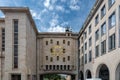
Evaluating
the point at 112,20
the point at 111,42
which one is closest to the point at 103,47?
the point at 111,42

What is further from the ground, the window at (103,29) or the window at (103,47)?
the window at (103,29)

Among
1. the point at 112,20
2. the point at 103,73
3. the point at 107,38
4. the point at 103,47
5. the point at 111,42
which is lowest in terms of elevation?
the point at 103,73

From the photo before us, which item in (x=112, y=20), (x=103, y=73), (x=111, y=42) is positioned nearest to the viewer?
(x=112, y=20)

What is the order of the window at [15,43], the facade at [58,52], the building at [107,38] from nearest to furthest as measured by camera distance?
the building at [107,38], the window at [15,43], the facade at [58,52]

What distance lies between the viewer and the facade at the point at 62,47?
30381mm

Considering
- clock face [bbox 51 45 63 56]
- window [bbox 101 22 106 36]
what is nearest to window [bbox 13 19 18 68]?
window [bbox 101 22 106 36]

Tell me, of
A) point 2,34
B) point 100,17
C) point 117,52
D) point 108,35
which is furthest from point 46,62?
point 117,52

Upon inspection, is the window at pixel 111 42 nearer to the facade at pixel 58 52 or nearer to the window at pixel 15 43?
the window at pixel 15 43

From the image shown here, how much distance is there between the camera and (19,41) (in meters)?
41.6

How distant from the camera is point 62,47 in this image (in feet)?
211

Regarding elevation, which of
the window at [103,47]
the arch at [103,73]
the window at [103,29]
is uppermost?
the window at [103,29]

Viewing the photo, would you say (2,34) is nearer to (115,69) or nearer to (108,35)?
(108,35)

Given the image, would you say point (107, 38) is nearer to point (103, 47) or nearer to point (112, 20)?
point (112, 20)

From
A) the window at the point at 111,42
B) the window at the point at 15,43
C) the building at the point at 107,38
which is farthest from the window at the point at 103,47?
the window at the point at 15,43
